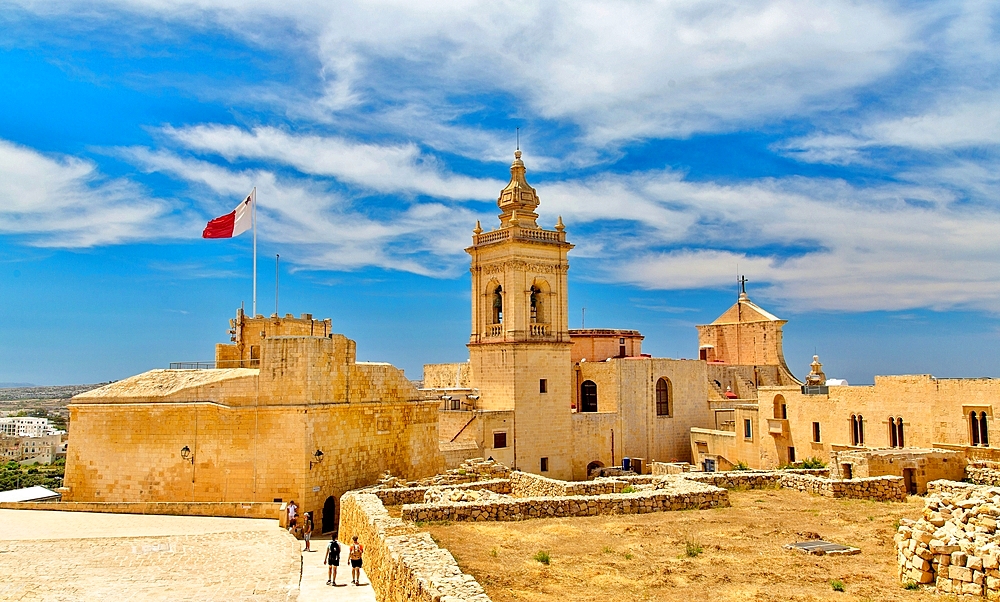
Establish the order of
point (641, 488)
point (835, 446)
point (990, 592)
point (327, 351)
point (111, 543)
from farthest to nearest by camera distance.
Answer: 1. point (835, 446)
2. point (327, 351)
3. point (641, 488)
4. point (111, 543)
5. point (990, 592)

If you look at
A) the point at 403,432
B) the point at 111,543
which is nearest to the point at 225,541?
the point at 111,543

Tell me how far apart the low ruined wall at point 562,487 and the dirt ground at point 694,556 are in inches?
116

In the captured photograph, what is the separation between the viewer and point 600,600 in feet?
28.1

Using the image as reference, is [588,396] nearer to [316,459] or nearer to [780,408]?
[780,408]

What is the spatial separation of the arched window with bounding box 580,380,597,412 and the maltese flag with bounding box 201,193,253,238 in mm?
19219

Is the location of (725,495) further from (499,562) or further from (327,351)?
(327,351)

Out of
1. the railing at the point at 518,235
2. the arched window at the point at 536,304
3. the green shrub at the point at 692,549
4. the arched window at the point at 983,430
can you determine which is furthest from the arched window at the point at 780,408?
the green shrub at the point at 692,549

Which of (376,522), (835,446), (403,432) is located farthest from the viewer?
(835,446)

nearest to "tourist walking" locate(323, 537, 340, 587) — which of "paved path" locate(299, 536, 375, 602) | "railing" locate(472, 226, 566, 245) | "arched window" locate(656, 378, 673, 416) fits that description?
"paved path" locate(299, 536, 375, 602)

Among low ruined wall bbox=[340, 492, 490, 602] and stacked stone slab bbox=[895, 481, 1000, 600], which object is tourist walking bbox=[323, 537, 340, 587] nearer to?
low ruined wall bbox=[340, 492, 490, 602]

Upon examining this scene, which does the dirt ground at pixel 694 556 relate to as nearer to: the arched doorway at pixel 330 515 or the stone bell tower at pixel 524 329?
the arched doorway at pixel 330 515

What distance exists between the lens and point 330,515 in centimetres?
1975

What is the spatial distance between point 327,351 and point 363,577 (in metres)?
8.01

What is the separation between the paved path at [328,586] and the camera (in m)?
11.9
